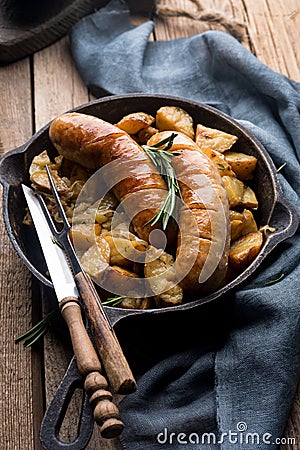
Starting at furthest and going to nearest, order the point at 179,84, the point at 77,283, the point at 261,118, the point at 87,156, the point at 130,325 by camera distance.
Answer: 1. the point at 179,84
2. the point at 261,118
3. the point at 87,156
4. the point at 130,325
5. the point at 77,283

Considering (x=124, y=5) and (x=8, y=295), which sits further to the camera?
(x=124, y=5)

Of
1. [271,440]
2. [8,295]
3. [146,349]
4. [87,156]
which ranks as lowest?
[271,440]

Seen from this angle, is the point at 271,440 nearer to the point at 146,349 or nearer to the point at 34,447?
the point at 146,349

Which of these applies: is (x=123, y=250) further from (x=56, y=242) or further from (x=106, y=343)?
(x=106, y=343)

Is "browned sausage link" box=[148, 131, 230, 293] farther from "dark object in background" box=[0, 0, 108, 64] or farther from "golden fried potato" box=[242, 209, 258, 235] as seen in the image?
"dark object in background" box=[0, 0, 108, 64]

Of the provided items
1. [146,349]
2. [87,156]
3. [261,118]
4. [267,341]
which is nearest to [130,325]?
[146,349]

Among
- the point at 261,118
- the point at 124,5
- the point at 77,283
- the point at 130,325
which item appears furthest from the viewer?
the point at 124,5
